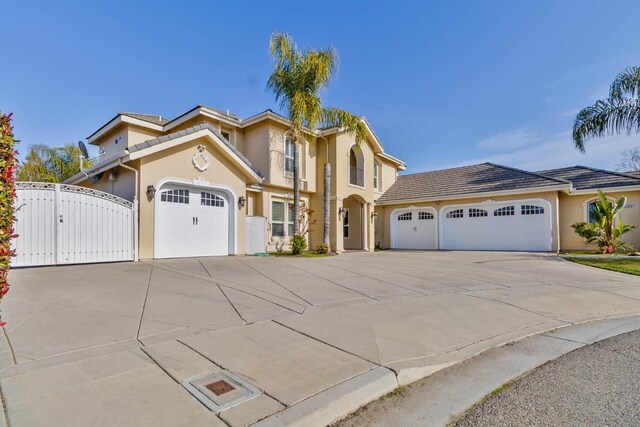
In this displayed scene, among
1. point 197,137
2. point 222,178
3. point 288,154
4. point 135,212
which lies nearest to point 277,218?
point 288,154

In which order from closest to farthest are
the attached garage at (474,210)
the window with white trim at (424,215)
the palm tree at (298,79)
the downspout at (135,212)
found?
the downspout at (135,212) < the palm tree at (298,79) < the attached garage at (474,210) < the window with white trim at (424,215)

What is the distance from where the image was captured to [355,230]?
72.2 ft

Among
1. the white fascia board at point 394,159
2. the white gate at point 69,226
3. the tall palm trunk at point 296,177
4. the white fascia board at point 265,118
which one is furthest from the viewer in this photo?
the white fascia board at point 394,159

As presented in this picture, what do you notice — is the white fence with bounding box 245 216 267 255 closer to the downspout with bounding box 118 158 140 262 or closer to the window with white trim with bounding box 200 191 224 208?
the window with white trim with bounding box 200 191 224 208

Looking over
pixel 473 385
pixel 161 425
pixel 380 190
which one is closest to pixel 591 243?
pixel 380 190

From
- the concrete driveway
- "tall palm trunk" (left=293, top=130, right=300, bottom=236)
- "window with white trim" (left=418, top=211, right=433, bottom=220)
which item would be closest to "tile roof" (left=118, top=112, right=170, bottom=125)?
"tall palm trunk" (left=293, top=130, right=300, bottom=236)

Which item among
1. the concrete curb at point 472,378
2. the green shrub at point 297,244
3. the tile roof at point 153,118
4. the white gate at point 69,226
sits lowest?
the concrete curb at point 472,378

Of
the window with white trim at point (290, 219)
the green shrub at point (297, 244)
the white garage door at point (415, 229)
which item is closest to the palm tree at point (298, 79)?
the green shrub at point (297, 244)

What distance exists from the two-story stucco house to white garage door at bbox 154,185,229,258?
4 cm

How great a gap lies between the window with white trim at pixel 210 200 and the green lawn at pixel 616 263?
1513 centimetres

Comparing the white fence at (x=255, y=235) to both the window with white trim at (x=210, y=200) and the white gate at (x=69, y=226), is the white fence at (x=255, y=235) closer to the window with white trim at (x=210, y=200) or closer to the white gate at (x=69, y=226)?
the window with white trim at (x=210, y=200)

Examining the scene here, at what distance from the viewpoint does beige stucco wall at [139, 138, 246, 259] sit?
1161 centimetres

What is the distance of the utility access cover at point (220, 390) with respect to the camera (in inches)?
108

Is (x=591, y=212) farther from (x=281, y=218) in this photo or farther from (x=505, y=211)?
(x=281, y=218)
